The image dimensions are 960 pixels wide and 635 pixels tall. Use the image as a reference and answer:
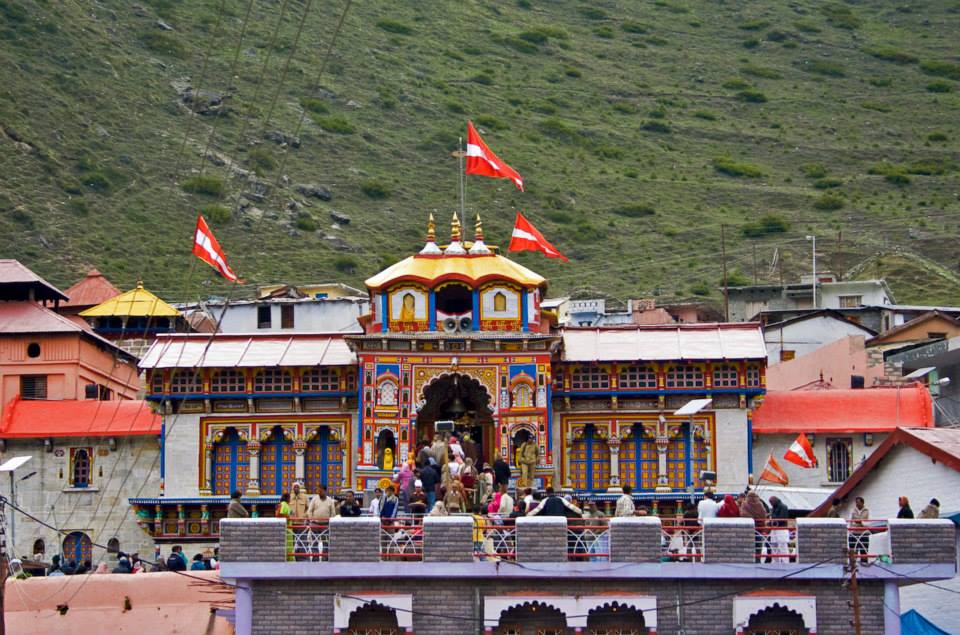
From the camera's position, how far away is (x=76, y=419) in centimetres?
5734

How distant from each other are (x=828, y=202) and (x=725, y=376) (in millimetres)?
89571

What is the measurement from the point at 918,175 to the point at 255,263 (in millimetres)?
52486

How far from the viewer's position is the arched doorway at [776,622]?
34.8m

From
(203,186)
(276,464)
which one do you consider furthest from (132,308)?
(203,186)

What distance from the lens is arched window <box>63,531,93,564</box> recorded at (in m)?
55.9

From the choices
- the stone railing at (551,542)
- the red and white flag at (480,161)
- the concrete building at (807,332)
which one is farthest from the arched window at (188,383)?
the concrete building at (807,332)

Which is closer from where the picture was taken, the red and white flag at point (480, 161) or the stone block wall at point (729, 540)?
the stone block wall at point (729, 540)

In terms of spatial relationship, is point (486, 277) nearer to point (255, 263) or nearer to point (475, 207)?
point (255, 263)

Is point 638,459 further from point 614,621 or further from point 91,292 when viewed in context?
point 91,292

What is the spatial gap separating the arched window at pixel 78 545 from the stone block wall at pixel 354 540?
2240 centimetres

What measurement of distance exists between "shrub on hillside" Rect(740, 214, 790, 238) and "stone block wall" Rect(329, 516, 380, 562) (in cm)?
9965

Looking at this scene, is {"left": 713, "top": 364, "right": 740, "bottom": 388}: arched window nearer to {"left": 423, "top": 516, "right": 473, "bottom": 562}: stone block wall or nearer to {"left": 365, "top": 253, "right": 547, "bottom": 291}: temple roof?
{"left": 365, "top": 253, "right": 547, "bottom": 291}: temple roof

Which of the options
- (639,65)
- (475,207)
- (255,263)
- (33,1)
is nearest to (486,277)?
(255,263)

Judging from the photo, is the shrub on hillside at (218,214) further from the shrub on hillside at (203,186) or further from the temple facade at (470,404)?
the temple facade at (470,404)
